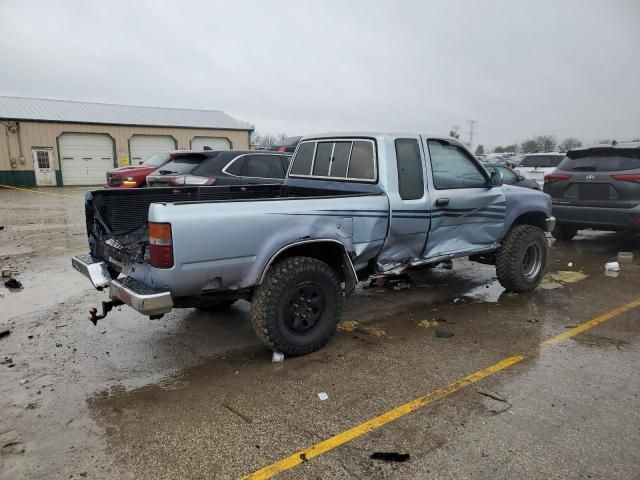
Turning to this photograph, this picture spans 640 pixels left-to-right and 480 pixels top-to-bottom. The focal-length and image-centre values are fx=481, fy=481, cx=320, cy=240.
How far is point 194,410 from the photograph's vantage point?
3328 millimetres

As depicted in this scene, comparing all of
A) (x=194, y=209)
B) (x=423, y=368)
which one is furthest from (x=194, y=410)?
(x=423, y=368)

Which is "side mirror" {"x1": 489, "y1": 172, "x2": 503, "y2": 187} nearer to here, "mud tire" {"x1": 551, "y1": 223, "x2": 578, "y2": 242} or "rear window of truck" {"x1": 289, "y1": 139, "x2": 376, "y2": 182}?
"rear window of truck" {"x1": 289, "y1": 139, "x2": 376, "y2": 182}

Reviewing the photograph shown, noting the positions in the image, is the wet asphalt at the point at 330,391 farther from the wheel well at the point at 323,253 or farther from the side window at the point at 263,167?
the side window at the point at 263,167

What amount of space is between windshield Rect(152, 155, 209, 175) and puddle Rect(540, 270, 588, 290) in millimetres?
6460

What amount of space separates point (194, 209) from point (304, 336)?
4.89ft

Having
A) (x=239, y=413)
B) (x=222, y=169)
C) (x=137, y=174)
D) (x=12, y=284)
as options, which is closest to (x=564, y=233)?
(x=222, y=169)

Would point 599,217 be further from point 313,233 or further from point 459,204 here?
point 313,233

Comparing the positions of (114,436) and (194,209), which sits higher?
(194,209)

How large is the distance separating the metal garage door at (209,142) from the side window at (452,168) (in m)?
26.0

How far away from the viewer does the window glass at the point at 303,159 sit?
5.63 m

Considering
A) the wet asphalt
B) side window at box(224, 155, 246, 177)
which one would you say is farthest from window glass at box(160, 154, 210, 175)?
the wet asphalt

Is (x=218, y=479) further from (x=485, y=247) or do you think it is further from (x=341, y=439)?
(x=485, y=247)

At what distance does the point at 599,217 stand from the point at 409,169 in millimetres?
5058

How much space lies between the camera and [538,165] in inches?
651
